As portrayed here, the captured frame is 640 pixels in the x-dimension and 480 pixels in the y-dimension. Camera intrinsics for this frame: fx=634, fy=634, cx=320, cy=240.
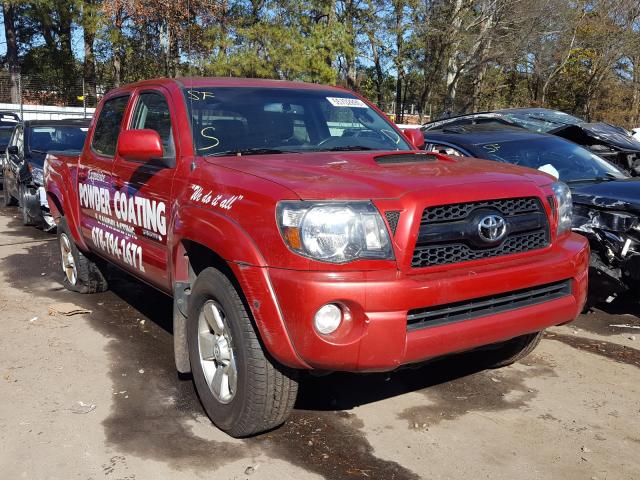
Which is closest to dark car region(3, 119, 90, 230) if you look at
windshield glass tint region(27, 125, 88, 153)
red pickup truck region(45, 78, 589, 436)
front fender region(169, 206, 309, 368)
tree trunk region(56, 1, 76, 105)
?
windshield glass tint region(27, 125, 88, 153)

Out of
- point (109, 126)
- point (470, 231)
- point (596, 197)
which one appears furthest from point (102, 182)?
point (596, 197)

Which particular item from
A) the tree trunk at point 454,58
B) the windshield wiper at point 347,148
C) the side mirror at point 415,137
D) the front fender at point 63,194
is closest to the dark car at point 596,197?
the side mirror at point 415,137

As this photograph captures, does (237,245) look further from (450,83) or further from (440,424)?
(450,83)

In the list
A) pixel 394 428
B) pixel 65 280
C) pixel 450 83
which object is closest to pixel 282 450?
pixel 394 428

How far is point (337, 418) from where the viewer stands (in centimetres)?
367

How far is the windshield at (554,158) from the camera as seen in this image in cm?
608

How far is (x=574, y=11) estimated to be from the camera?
1126 inches

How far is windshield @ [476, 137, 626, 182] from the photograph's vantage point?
19.9ft

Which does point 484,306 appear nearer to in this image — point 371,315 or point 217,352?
point 371,315

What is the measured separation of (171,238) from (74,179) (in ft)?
7.58

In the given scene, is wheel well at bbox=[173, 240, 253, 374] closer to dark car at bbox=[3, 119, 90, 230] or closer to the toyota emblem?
the toyota emblem

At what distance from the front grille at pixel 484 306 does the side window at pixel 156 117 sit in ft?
6.18

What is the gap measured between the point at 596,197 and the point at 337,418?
2962 mm

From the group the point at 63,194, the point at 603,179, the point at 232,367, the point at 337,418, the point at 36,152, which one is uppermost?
the point at 603,179
